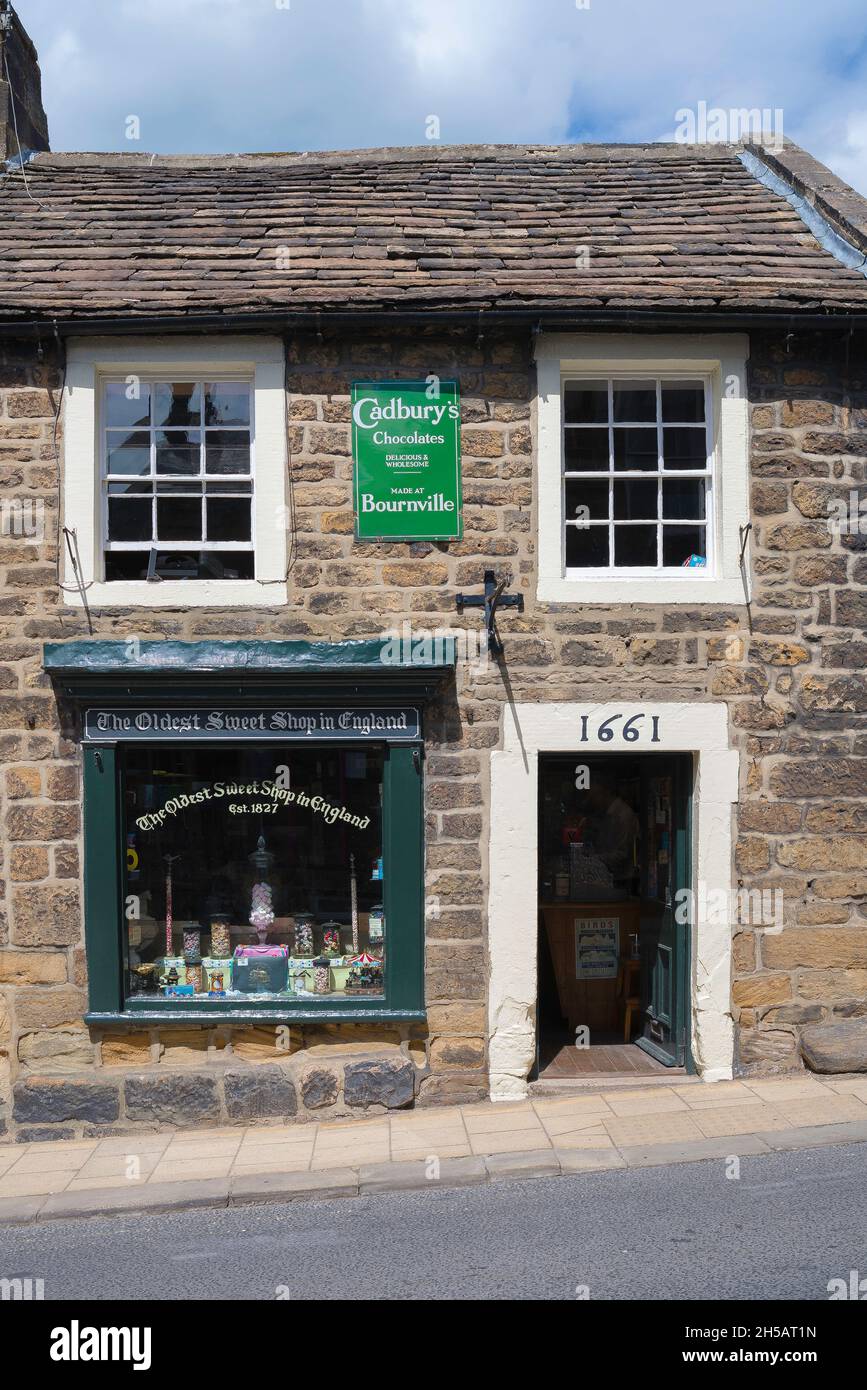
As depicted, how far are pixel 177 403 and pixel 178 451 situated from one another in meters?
0.34

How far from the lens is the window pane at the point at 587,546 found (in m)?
7.57

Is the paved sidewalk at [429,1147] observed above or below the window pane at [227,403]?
below

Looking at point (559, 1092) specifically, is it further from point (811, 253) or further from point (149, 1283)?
point (811, 253)

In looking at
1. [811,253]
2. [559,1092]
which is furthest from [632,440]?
[559,1092]

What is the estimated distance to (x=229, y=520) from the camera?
24.6 feet

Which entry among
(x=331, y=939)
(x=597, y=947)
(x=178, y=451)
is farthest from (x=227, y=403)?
(x=597, y=947)

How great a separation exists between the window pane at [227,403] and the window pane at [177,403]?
0.08 meters

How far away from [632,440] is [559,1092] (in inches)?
179

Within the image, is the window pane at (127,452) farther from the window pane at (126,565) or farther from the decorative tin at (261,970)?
the decorative tin at (261,970)

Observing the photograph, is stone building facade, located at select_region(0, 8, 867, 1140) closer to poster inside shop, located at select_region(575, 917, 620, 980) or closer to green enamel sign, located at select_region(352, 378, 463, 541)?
green enamel sign, located at select_region(352, 378, 463, 541)

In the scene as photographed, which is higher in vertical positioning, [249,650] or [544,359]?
[544,359]

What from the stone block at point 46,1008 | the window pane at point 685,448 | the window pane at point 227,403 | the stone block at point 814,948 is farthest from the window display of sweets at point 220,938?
the window pane at point 685,448

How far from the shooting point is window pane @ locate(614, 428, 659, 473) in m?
7.61

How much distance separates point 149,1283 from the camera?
489 centimetres
